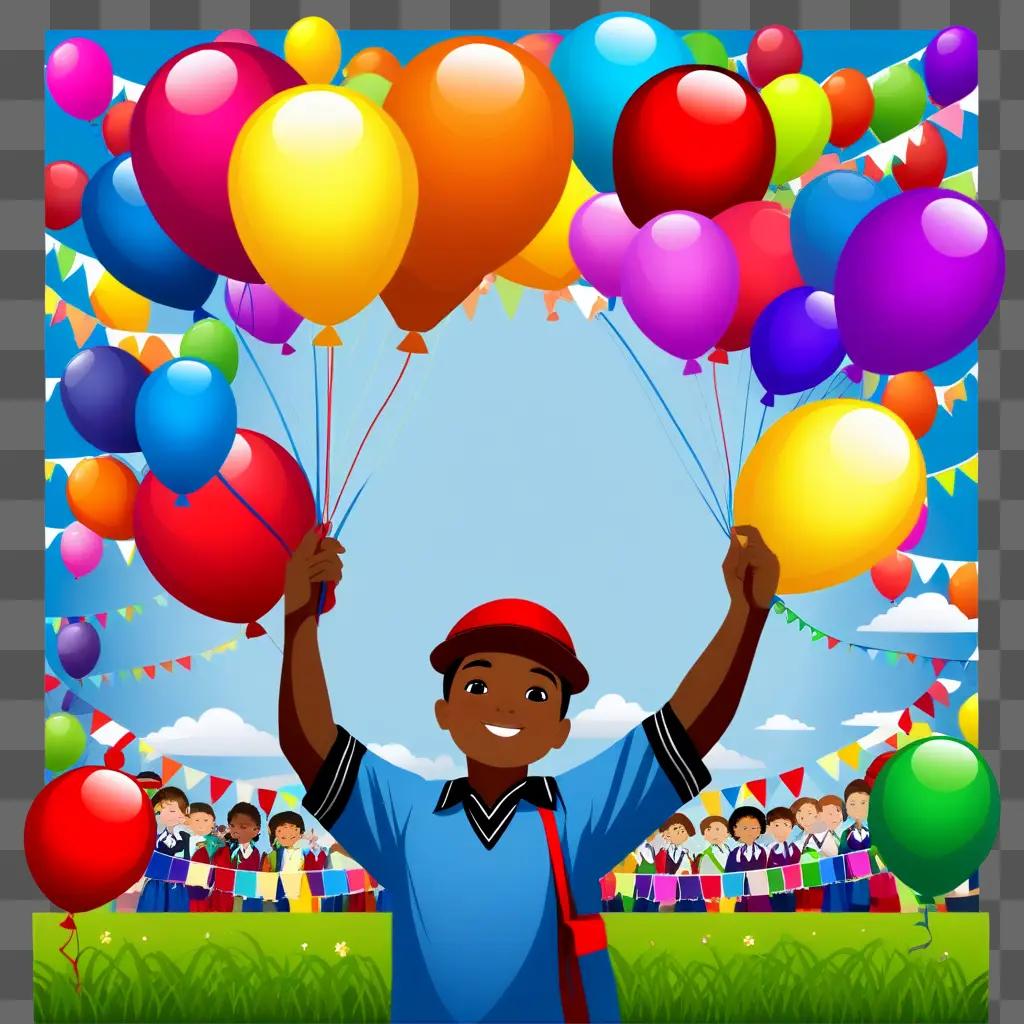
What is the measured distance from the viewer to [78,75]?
19.6ft

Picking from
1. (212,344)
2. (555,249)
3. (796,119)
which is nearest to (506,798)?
(555,249)

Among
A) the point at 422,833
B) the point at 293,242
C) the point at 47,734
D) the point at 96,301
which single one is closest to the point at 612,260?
the point at 293,242

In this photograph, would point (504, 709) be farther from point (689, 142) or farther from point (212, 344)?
point (212, 344)

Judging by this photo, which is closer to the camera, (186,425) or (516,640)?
(516,640)

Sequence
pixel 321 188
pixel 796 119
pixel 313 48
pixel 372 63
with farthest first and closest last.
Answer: pixel 313 48 < pixel 372 63 < pixel 796 119 < pixel 321 188

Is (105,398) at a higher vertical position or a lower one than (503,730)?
higher

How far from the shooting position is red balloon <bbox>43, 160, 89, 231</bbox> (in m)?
5.98

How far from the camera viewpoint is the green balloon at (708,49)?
5.78 meters

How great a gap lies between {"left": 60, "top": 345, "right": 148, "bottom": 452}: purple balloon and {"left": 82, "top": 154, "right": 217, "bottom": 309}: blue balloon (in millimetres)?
249

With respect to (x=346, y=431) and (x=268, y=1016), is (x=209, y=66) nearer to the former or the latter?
(x=346, y=431)

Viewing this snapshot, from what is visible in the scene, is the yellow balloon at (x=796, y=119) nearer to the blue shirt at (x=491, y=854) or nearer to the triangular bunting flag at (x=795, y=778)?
the triangular bunting flag at (x=795, y=778)

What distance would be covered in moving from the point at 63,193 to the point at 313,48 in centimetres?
92

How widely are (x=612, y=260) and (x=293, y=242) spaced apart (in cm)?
111

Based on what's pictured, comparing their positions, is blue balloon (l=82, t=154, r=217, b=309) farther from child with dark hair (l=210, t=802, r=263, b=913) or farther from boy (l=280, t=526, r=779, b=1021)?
child with dark hair (l=210, t=802, r=263, b=913)
